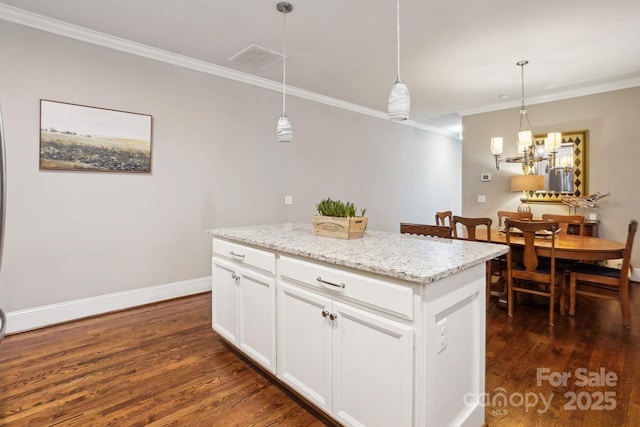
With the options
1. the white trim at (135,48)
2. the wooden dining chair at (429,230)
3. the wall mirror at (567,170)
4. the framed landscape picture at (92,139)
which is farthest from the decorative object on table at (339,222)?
the wall mirror at (567,170)

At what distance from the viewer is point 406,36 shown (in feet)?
10.1

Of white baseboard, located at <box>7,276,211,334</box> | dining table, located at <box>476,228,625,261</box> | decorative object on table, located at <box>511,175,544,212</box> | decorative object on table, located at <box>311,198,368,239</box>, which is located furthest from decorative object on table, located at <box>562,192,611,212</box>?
white baseboard, located at <box>7,276,211,334</box>

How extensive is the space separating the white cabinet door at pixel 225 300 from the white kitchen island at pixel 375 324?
0.82 ft

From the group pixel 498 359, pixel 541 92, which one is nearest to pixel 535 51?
pixel 541 92

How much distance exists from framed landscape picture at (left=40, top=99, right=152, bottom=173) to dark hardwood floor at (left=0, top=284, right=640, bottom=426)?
1428 mm

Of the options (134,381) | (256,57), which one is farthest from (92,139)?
(134,381)

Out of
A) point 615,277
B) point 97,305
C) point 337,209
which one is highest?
point 337,209

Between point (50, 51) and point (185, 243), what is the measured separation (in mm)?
2072

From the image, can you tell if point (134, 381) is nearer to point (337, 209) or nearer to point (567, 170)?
point (337, 209)

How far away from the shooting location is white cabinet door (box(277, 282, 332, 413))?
1654 millimetres

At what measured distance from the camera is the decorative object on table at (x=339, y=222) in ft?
6.84

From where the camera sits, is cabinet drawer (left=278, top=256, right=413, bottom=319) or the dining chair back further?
the dining chair back

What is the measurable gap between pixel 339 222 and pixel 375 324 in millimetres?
806

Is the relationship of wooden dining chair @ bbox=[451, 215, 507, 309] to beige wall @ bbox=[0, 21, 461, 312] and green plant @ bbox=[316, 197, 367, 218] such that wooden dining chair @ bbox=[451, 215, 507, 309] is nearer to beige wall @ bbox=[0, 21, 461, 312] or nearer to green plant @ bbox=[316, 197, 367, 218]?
green plant @ bbox=[316, 197, 367, 218]
